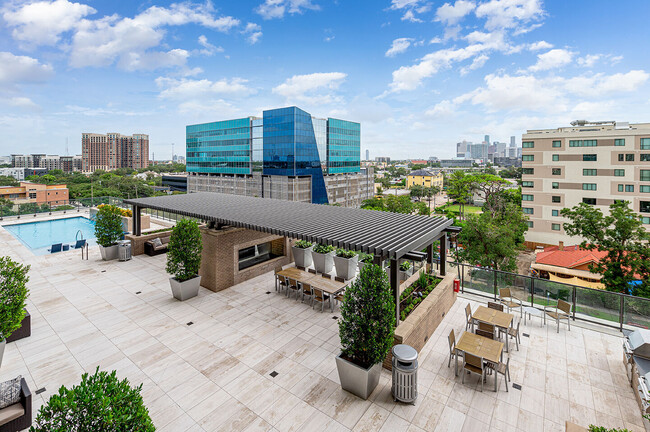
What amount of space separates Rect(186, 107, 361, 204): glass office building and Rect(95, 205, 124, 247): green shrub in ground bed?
4882 cm

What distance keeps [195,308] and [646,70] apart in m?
57.2

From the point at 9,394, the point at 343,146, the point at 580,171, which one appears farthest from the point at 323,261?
the point at 343,146

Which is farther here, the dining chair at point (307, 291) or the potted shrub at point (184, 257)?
the dining chair at point (307, 291)

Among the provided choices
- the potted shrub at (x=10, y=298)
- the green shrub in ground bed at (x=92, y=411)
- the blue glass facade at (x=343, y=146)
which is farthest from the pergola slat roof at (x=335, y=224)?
the blue glass facade at (x=343, y=146)

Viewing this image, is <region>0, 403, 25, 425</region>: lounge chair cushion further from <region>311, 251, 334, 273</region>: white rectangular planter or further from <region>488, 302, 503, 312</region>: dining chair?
<region>488, 302, 503, 312</region>: dining chair

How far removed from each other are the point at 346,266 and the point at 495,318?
5.43 metres

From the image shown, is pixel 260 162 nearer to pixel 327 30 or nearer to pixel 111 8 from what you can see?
pixel 327 30

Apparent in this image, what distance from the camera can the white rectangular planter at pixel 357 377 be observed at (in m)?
5.37

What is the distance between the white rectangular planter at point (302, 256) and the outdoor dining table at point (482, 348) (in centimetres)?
729

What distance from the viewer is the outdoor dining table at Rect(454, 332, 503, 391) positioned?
226 inches

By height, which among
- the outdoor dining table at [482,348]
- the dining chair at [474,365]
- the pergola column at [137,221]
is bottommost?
the dining chair at [474,365]

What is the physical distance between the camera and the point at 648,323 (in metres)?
7.66

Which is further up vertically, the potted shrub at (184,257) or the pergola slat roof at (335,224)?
the pergola slat roof at (335,224)

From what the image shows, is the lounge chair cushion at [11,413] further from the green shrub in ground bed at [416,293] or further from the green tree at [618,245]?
the green tree at [618,245]
